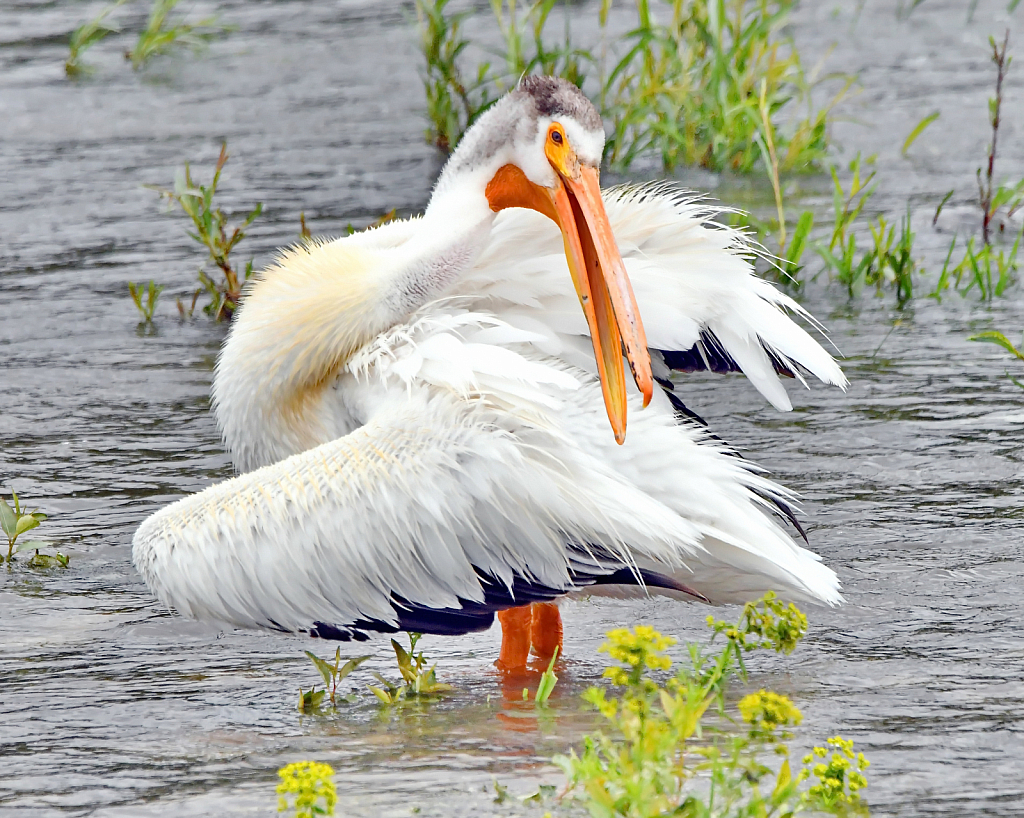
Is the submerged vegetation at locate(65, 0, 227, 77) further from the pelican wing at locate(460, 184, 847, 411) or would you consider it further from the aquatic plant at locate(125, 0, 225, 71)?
the pelican wing at locate(460, 184, 847, 411)

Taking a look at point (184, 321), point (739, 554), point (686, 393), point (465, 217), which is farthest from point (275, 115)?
point (739, 554)

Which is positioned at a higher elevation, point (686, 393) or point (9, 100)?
point (9, 100)

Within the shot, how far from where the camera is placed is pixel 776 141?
22.6 ft

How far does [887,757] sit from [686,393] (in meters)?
2.41

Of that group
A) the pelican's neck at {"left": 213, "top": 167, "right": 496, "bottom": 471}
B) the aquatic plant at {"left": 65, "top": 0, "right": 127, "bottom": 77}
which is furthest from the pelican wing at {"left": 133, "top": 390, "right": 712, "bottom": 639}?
the aquatic plant at {"left": 65, "top": 0, "right": 127, "bottom": 77}

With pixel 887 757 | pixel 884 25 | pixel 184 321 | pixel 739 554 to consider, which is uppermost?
pixel 884 25

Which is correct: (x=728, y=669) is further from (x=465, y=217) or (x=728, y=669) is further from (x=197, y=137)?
(x=197, y=137)

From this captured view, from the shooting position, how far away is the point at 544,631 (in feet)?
11.6

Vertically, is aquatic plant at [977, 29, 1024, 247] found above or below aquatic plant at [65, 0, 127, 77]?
below

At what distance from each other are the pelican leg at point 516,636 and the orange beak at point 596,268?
1.77 feet

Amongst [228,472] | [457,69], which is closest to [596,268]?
[228,472]

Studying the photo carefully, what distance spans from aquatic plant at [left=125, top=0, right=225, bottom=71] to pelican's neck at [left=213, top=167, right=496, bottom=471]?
5783mm

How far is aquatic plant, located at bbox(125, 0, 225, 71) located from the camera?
357 inches

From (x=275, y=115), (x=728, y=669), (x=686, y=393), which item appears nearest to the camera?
(x=728, y=669)
